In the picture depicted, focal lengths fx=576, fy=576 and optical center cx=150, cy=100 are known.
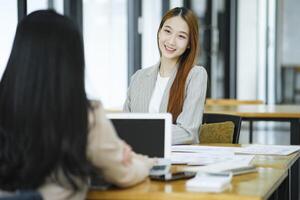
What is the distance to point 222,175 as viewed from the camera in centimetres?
176

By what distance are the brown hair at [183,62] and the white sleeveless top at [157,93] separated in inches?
4.0

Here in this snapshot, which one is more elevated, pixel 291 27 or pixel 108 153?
pixel 291 27

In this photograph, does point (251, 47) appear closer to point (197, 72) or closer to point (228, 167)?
point (197, 72)

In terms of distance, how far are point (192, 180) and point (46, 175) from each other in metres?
0.45

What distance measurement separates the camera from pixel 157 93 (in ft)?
10.2

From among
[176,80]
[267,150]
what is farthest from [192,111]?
[267,150]

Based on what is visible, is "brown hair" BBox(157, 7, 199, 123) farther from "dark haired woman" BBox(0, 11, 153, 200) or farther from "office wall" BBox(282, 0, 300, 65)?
"office wall" BBox(282, 0, 300, 65)

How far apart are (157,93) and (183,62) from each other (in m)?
0.22

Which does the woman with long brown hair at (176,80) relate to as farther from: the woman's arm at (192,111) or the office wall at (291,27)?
the office wall at (291,27)

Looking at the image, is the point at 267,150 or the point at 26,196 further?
the point at 267,150

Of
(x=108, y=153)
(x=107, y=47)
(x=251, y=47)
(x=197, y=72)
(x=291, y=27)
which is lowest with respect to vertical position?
(x=108, y=153)

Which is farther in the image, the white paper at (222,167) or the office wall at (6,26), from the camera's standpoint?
the office wall at (6,26)

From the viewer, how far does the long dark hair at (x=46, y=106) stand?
147 cm

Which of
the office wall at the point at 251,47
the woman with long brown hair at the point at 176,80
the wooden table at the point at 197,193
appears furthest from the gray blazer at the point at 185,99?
the office wall at the point at 251,47
